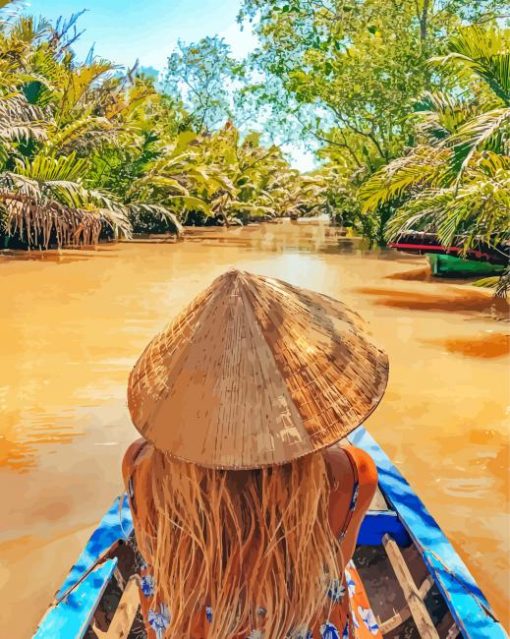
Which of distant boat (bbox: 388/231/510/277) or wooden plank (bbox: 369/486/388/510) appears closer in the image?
wooden plank (bbox: 369/486/388/510)

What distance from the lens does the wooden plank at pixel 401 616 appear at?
2.23 meters

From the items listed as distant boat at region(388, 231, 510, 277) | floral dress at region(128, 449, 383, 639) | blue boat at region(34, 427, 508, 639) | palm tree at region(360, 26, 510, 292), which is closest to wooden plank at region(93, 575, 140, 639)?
blue boat at region(34, 427, 508, 639)

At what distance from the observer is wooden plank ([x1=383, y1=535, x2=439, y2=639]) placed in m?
2.11

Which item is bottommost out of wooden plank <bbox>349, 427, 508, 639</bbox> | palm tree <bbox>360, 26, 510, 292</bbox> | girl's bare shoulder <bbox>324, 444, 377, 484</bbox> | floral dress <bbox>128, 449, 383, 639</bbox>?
wooden plank <bbox>349, 427, 508, 639</bbox>

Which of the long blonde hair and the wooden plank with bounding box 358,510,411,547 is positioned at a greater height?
the long blonde hair

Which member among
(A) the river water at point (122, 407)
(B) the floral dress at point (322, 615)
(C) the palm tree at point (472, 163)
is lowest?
(A) the river water at point (122, 407)

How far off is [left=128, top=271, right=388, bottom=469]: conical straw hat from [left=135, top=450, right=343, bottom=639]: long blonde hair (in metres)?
0.05

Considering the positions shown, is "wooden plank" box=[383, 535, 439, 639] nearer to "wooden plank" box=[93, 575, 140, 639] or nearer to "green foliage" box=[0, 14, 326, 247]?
"wooden plank" box=[93, 575, 140, 639]

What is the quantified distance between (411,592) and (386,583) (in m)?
0.25

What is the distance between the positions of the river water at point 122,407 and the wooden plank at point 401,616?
2.80ft

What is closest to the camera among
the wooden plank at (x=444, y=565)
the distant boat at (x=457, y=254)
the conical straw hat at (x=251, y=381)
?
the conical straw hat at (x=251, y=381)

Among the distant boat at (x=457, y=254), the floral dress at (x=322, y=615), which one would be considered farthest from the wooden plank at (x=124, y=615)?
the distant boat at (x=457, y=254)

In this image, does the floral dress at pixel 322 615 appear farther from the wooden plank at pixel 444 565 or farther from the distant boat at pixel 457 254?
the distant boat at pixel 457 254

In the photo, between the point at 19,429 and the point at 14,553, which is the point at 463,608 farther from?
the point at 19,429
